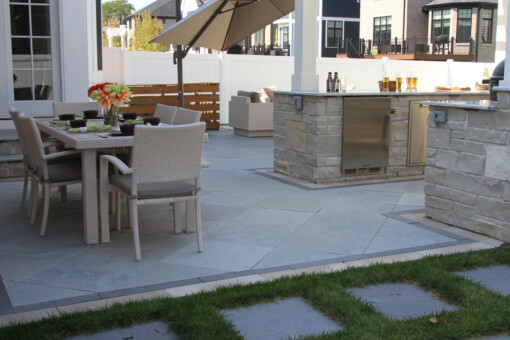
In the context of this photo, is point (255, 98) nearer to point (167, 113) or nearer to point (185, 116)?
point (167, 113)

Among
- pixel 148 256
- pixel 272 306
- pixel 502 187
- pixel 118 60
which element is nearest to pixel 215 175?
pixel 148 256

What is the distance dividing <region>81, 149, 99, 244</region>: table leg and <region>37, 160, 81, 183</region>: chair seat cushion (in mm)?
382

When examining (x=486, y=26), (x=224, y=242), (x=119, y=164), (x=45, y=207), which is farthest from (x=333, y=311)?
(x=486, y=26)

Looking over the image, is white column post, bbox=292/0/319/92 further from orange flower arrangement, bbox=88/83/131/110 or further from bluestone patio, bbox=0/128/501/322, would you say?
orange flower arrangement, bbox=88/83/131/110

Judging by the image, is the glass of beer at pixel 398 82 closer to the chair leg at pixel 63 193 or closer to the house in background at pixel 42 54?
the chair leg at pixel 63 193

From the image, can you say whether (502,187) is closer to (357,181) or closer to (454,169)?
(454,169)

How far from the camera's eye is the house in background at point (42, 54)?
27.1 ft

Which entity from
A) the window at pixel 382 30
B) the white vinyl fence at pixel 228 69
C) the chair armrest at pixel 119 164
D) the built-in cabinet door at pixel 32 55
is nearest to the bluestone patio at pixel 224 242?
the chair armrest at pixel 119 164

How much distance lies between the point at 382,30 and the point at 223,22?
74.1ft

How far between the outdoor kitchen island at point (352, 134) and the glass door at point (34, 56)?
11.7ft

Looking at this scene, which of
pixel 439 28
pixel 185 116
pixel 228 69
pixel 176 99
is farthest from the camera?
pixel 439 28

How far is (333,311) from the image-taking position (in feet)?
10.4

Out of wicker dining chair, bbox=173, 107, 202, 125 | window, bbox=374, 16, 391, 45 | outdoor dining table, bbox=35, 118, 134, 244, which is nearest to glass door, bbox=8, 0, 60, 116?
wicker dining chair, bbox=173, 107, 202, 125

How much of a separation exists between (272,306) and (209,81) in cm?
1065
